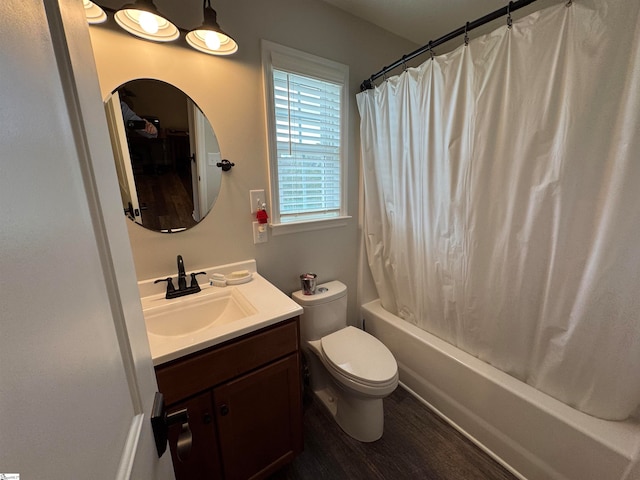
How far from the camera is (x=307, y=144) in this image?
160cm

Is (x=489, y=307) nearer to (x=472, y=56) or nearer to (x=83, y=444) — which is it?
(x=472, y=56)

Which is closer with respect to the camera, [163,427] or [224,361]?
[163,427]

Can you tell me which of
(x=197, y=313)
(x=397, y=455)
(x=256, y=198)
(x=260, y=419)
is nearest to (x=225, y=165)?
(x=256, y=198)

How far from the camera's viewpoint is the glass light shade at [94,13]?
3.14 ft

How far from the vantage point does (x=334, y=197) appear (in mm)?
1827

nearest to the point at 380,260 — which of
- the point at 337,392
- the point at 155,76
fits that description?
the point at 337,392

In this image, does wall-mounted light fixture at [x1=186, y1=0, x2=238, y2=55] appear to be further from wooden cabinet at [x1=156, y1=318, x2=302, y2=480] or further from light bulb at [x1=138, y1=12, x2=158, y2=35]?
wooden cabinet at [x1=156, y1=318, x2=302, y2=480]

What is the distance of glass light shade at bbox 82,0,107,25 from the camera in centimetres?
96

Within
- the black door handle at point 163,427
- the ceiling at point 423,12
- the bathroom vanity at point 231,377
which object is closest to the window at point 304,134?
the ceiling at point 423,12

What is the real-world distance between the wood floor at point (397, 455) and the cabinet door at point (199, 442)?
1.44ft

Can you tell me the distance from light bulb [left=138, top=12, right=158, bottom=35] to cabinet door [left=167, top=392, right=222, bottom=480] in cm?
146

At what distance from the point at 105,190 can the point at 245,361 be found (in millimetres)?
794

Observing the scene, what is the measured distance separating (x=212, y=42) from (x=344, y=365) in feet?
5.57

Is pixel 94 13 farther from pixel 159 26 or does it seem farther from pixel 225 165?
pixel 225 165
